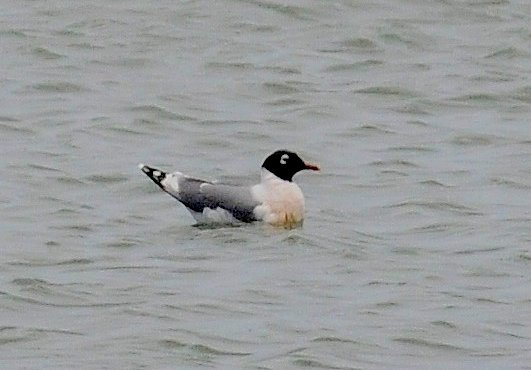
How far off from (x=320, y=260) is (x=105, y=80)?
237 inches

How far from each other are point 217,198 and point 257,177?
1548mm

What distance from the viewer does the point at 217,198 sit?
13711mm

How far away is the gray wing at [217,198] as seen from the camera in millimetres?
13680

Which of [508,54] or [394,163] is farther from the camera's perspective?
[508,54]

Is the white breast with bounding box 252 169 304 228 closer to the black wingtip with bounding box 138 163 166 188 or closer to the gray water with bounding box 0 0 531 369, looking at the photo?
the gray water with bounding box 0 0 531 369

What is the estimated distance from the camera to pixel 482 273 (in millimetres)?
12117

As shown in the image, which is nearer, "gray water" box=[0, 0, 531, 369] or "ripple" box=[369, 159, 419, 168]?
"gray water" box=[0, 0, 531, 369]

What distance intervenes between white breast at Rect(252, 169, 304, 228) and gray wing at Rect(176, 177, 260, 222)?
59mm

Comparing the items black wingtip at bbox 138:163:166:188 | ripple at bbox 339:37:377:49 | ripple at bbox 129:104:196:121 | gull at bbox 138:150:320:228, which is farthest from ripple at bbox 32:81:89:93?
gull at bbox 138:150:320:228

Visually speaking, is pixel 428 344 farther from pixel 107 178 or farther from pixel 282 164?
pixel 107 178

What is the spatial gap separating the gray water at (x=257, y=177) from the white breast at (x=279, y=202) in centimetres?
13

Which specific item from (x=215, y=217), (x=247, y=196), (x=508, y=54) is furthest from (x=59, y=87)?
(x=215, y=217)

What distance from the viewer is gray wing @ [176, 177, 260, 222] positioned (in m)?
13.7

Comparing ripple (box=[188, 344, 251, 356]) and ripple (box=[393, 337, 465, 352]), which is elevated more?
ripple (box=[393, 337, 465, 352])
